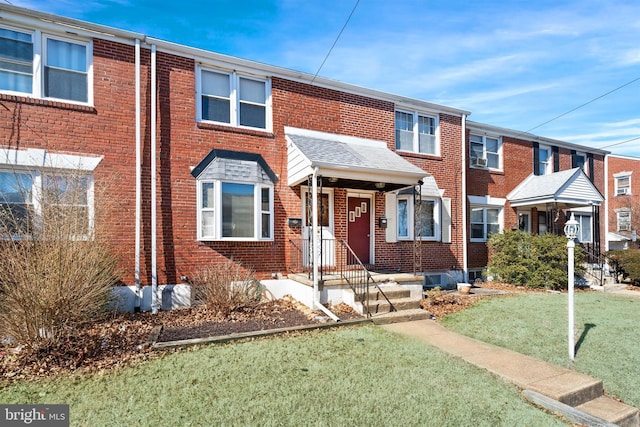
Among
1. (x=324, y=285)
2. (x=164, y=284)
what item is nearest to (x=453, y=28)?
(x=324, y=285)

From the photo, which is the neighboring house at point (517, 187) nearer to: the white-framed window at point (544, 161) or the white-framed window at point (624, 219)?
the white-framed window at point (544, 161)

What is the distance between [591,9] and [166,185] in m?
11.2

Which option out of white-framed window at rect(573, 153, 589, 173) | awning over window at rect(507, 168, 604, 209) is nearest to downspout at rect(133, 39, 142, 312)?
awning over window at rect(507, 168, 604, 209)

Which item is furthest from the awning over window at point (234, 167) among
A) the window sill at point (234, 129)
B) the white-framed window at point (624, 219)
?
the white-framed window at point (624, 219)

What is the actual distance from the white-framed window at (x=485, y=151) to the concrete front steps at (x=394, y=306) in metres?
7.87

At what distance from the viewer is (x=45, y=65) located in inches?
299

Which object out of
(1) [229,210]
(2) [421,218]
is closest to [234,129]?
(1) [229,210]

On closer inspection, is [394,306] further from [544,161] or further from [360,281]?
[544,161]

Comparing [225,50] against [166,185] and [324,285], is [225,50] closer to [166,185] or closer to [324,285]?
[166,185]

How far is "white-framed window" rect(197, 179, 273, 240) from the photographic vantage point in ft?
28.1

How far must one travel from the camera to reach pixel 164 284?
27.3 feet

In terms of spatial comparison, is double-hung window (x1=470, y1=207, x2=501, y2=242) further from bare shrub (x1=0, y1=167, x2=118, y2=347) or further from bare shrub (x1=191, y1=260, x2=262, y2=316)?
bare shrub (x1=0, y1=167, x2=118, y2=347)

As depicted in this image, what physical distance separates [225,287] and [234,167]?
3155mm

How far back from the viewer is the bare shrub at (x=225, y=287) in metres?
7.41
